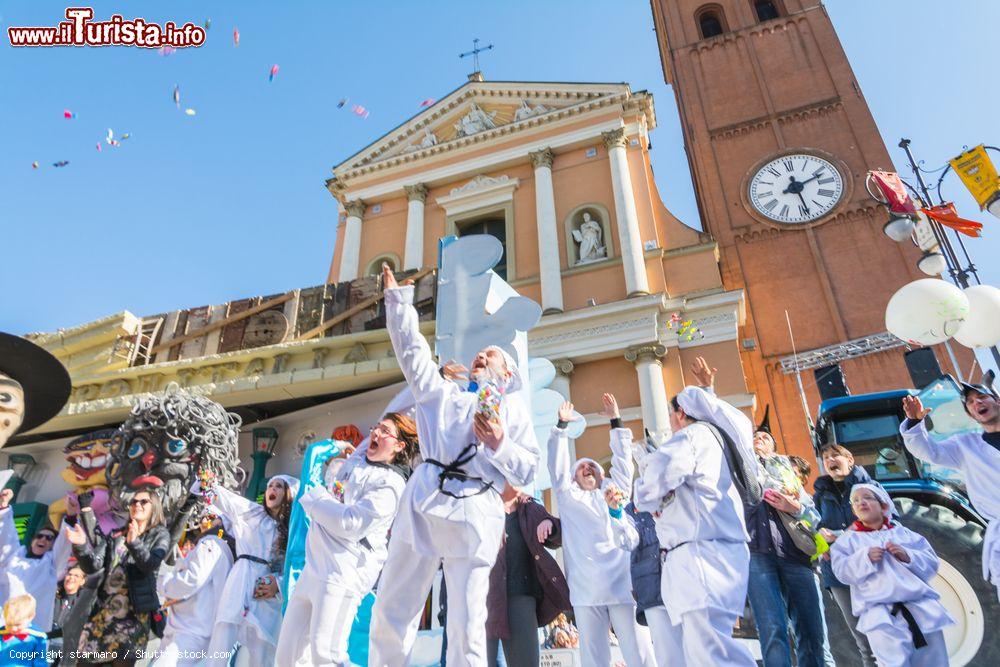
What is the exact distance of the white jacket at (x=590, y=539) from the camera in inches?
156

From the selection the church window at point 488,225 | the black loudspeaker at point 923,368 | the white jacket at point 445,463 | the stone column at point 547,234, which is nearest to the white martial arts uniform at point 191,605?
the white jacket at point 445,463

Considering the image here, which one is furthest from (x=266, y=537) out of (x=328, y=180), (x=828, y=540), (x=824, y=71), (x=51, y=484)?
(x=824, y=71)

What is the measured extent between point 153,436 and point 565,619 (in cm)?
431

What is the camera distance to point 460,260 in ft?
21.0

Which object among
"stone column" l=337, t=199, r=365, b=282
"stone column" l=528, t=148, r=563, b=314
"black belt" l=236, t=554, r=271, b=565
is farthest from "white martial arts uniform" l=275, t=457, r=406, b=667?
"stone column" l=337, t=199, r=365, b=282

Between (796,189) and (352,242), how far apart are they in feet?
36.2

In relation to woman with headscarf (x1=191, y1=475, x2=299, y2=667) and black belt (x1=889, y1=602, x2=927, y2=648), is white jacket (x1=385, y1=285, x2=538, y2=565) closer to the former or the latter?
woman with headscarf (x1=191, y1=475, x2=299, y2=667)

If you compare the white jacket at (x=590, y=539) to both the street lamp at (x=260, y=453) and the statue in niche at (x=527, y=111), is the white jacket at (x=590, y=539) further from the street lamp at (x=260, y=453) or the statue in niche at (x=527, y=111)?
the statue in niche at (x=527, y=111)

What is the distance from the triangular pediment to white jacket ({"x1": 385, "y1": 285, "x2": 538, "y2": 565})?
43.7ft

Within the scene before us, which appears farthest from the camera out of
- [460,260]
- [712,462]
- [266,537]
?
[460,260]

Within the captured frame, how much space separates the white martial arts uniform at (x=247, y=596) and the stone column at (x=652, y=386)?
7.25 metres

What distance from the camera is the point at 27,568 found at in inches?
192

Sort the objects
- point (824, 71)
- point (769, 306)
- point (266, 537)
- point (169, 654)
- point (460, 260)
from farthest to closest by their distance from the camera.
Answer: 1. point (824, 71)
2. point (769, 306)
3. point (460, 260)
4. point (266, 537)
5. point (169, 654)

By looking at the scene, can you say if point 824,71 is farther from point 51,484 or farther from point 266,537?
point 51,484
